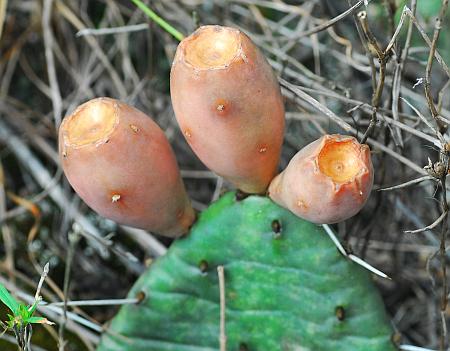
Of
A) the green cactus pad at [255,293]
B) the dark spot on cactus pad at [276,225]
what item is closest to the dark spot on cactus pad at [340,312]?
the green cactus pad at [255,293]

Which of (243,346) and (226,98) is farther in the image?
(243,346)

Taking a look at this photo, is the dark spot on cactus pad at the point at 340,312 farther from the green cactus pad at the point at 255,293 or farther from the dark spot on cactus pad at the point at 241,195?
the dark spot on cactus pad at the point at 241,195

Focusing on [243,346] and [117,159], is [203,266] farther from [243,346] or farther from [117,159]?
[117,159]

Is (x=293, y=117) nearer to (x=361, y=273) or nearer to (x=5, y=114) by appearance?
(x=361, y=273)

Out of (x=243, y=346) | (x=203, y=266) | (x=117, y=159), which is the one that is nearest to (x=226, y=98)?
(x=117, y=159)

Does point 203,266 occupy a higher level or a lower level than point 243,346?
higher

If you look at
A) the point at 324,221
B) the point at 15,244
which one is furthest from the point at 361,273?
the point at 15,244
